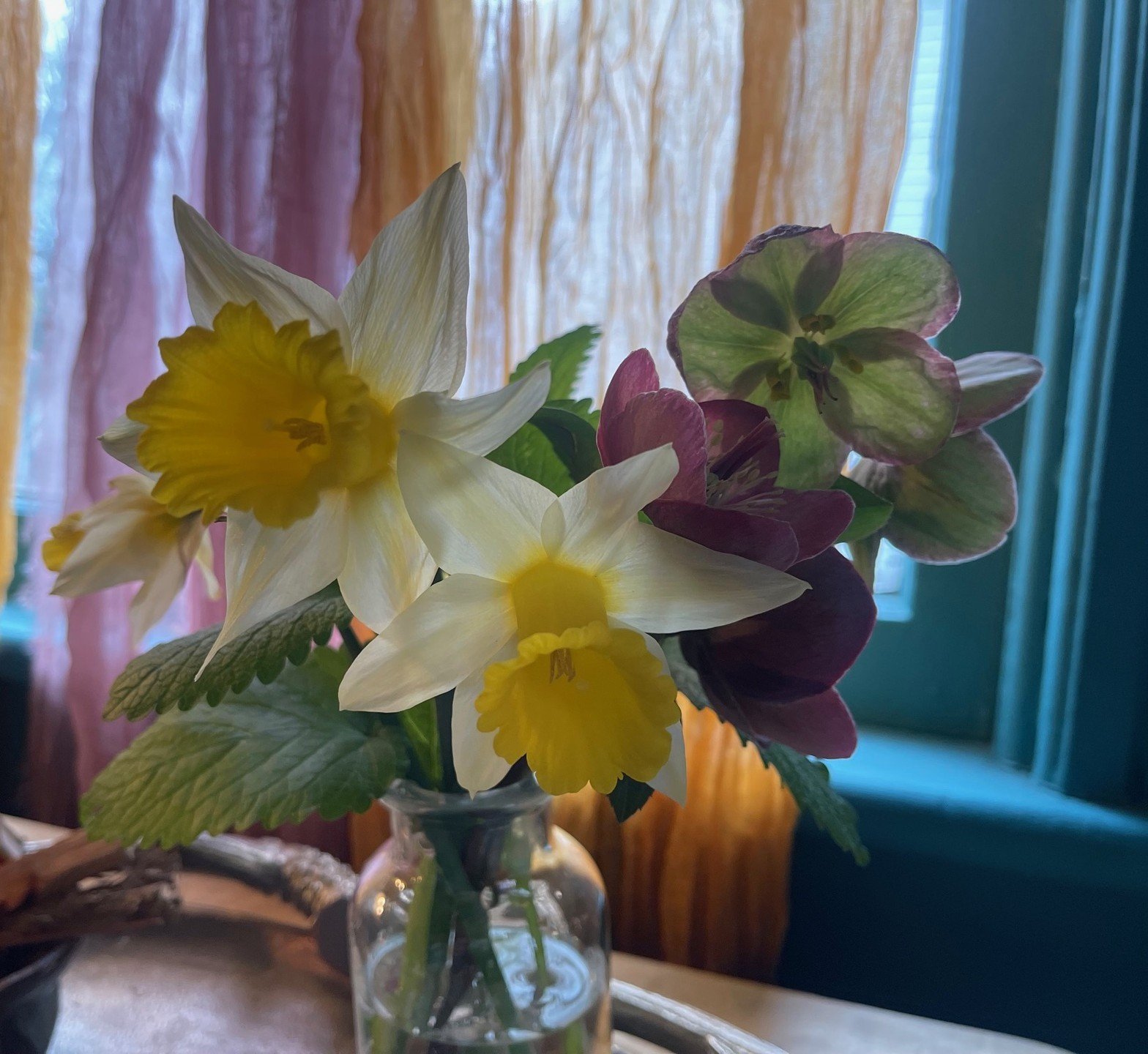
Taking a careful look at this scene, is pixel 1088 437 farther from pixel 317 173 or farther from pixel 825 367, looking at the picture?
pixel 317 173

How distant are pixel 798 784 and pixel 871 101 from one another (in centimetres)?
72

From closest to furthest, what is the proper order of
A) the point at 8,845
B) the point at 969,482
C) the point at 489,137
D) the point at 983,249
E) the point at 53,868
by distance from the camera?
1. the point at 969,482
2. the point at 53,868
3. the point at 8,845
4. the point at 489,137
5. the point at 983,249

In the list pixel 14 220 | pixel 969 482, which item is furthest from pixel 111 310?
pixel 969 482

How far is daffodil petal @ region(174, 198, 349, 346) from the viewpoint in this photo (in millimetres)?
360

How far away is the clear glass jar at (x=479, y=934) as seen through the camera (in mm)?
510

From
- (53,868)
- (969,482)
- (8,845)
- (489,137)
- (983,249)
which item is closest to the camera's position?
(969,482)

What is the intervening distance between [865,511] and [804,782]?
150mm

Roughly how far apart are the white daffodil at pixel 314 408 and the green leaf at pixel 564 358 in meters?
0.15

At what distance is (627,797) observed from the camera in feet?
1.38

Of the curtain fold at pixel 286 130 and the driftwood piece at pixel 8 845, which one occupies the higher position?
the curtain fold at pixel 286 130

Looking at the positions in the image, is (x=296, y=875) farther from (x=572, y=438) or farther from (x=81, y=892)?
(x=572, y=438)

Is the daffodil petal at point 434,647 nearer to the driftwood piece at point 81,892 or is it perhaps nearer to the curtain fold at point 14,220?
the driftwood piece at point 81,892

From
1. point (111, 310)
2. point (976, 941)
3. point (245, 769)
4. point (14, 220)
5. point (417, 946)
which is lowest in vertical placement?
point (976, 941)

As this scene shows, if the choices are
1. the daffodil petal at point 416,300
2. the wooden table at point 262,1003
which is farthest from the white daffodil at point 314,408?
the wooden table at point 262,1003
